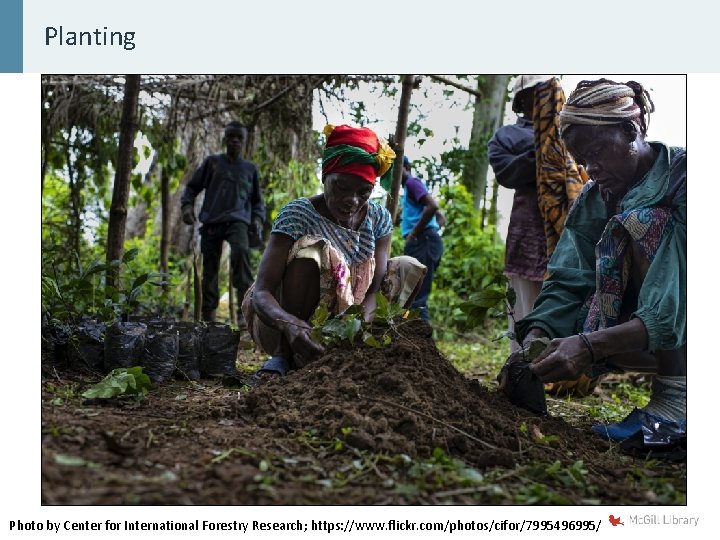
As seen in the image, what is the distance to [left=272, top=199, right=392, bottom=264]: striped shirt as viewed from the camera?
123 inches

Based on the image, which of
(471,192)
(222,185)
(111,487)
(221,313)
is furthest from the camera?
(471,192)

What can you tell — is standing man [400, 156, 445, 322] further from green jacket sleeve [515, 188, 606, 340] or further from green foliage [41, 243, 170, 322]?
green jacket sleeve [515, 188, 606, 340]

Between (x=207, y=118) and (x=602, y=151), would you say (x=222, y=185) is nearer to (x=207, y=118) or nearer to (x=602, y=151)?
(x=207, y=118)

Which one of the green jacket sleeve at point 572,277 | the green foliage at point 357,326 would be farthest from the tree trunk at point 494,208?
the green foliage at point 357,326

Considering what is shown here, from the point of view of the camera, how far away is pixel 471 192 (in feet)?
30.7

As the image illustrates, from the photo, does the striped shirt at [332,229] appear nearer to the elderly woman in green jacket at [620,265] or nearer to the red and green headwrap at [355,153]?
the red and green headwrap at [355,153]

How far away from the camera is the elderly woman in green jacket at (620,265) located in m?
2.44

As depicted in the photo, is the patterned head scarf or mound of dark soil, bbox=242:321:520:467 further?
the patterned head scarf

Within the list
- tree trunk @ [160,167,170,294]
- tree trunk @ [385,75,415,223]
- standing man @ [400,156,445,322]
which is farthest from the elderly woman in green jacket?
tree trunk @ [160,167,170,294]

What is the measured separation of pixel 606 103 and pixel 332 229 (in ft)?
3.91

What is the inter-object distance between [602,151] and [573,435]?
988 mm

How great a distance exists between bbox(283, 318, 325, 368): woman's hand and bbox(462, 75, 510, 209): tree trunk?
617 centimetres

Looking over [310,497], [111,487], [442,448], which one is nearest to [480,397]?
[442,448]
